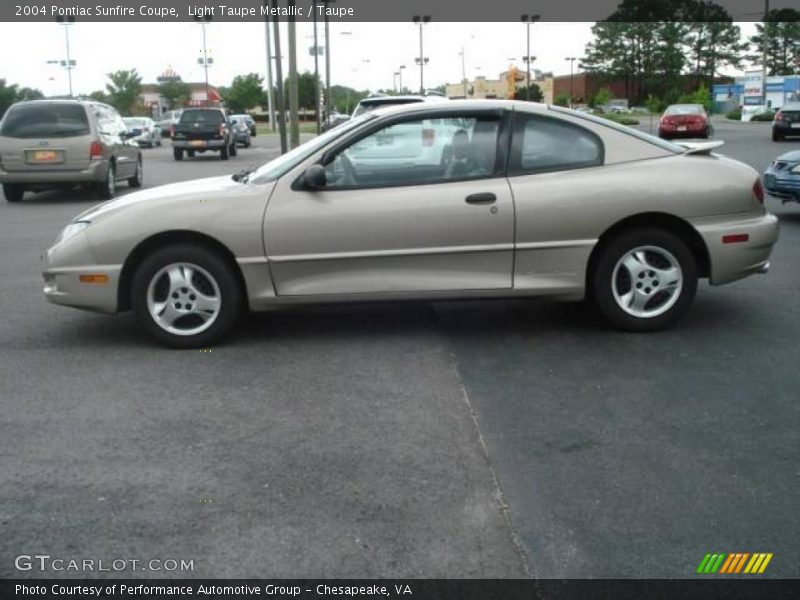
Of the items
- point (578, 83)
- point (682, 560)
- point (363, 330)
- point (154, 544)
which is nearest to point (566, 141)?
point (363, 330)

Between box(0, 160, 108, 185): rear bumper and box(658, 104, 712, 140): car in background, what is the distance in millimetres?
25577

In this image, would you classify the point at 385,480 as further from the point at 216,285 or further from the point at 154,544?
the point at 216,285

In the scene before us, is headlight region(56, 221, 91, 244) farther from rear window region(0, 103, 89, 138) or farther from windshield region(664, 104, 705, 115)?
windshield region(664, 104, 705, 115)

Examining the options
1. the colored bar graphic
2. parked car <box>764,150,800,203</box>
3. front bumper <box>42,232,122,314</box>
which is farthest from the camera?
parked car <box>764,150,800,203</box>

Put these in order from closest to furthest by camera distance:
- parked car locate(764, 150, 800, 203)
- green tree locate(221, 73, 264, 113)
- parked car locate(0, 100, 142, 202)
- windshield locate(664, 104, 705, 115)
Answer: parked car locate(764, 150, 800, 203)
parked car locate(0, 100, 142, 202)
windshield locate(664, 104, 705, 115)
green tree locate(221, 73, 264, 113)

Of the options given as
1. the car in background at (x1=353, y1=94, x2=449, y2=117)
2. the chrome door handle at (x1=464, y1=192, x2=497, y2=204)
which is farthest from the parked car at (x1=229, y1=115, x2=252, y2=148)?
the chrome door handle at (x1=464, y1=192, x2=497, y2=204)

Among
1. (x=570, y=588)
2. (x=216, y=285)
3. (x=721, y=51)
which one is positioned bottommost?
(x=570, y=588)

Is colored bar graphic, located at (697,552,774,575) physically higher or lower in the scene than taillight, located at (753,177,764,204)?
lower

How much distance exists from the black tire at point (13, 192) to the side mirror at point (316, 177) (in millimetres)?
12124

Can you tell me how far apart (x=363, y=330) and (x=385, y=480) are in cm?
271

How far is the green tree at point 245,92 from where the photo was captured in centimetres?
9194

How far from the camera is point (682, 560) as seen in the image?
3.25 m

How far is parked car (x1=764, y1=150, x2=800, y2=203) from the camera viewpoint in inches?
434

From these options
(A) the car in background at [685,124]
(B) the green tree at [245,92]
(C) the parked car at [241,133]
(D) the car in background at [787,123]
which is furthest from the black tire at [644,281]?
(B) the green tree at [245,92]
